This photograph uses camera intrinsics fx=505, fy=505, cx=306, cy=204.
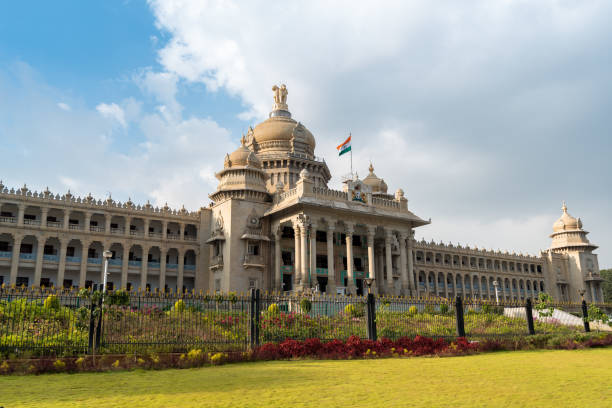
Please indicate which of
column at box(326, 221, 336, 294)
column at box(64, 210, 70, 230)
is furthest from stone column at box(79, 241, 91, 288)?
column at box(326, 221, 336, 294)

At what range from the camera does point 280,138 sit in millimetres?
55844

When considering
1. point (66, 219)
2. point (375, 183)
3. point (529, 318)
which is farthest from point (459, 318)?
point (375, 183)

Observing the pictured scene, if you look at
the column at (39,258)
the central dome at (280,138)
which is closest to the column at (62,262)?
the column at (39,258)

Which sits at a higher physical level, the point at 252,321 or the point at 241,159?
the point at 241,159

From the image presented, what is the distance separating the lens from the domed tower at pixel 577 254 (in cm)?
7112

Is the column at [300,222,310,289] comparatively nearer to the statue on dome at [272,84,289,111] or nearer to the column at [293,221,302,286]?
the column at [293,221,302,286]

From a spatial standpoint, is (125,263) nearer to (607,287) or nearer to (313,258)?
(313,258)

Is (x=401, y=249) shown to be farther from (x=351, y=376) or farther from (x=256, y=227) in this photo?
(x=351, y=376)

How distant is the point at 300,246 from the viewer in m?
40.0

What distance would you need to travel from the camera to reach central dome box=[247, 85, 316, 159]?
55406 mm

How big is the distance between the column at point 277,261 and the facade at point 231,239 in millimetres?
85

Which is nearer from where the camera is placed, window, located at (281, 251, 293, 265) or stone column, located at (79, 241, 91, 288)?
stone column, located at (79, 241, 91, 288)

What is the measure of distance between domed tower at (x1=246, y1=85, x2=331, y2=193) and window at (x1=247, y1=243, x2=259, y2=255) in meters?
10.1

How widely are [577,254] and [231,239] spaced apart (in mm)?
54913
